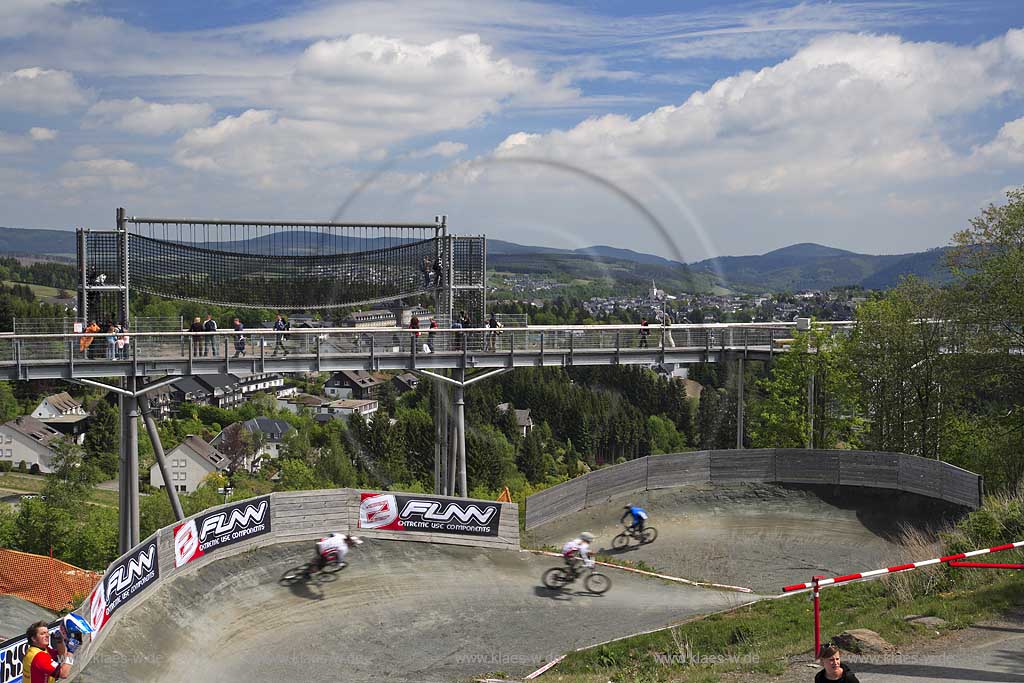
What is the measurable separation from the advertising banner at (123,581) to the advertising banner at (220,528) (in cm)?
117

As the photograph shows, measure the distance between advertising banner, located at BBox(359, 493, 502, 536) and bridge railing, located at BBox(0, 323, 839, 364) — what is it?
5395 millimetres

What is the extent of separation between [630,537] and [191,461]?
9809cm

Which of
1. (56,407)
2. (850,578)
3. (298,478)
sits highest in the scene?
(850,578)

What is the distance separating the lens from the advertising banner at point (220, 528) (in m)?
21.6

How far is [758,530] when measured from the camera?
29484 mm

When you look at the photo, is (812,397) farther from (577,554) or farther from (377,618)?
(377,618)

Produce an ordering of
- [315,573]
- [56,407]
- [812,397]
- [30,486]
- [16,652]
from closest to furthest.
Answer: [16,652] → [315,573] → [812,397] → [30,486] → [56,407]

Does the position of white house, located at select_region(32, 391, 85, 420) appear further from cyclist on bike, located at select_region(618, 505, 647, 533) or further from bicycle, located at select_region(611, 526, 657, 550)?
cyclist on bike, located at select_region(618, 505, 647, 533)

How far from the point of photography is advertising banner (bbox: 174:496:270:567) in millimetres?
21609

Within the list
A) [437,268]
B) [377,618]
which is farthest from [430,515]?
[437,268]

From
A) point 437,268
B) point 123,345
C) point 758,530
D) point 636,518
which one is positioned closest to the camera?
point 123,345

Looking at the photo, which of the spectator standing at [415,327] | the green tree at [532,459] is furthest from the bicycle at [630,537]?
the green tree at [532,459]

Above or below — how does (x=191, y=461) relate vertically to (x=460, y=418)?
below

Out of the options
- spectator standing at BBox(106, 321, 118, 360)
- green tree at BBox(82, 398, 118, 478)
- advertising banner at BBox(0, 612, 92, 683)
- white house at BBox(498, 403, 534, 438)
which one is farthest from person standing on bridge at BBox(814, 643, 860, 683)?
green tree at BBox(82, 398, 118, 478)
